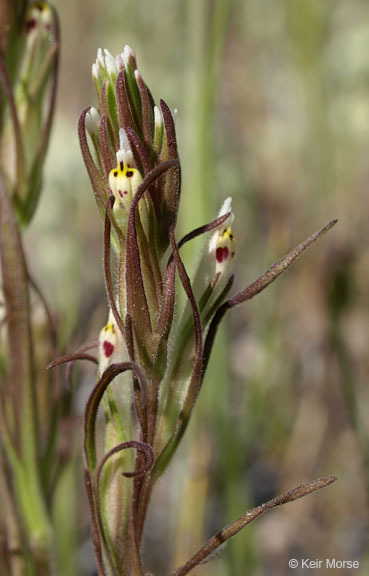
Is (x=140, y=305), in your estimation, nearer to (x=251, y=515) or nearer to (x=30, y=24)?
(x=251, y=515)

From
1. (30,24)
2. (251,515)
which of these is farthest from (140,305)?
(30,24)

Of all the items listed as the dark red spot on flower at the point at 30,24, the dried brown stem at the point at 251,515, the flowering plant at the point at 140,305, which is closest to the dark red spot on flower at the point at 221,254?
the flowering plant at the point at 140,305

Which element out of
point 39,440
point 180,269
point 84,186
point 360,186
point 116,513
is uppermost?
point 84,186

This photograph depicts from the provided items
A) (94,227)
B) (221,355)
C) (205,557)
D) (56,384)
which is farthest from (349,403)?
(94,227)

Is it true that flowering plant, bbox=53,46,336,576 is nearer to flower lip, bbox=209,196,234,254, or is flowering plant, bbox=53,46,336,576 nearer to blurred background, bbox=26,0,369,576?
flower lip, bbox=209,196,234,254

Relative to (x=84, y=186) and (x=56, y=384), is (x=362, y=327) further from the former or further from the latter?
(x=56, y=384)

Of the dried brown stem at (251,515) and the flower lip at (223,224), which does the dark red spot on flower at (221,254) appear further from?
the dried brown stem at (251,515)
